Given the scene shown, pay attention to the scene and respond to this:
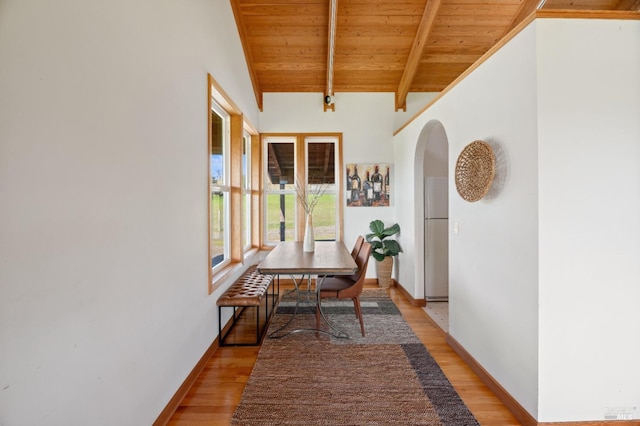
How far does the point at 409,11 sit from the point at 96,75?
364cm

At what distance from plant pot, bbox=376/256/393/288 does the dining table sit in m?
1.23

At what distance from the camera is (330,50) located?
385 cm

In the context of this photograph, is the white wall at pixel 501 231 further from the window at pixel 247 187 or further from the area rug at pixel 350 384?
the window at pixel 247 187

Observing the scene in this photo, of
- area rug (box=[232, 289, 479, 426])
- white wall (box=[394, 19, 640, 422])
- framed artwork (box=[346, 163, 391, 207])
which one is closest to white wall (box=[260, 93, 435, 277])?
framed artwork (box=[346, 163, 391, 207])

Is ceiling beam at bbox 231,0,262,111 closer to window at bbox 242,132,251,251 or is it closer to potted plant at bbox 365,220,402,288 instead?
window at bbox 242,132,251,251

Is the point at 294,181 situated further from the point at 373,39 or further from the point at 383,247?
the point at 373,39

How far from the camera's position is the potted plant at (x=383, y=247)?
449 cm

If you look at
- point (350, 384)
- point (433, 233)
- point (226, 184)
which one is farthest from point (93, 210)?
point (433, 233)

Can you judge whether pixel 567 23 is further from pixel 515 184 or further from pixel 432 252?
pixel 432 252

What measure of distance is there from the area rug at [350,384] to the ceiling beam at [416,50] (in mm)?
3428

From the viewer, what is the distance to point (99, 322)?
1.28m

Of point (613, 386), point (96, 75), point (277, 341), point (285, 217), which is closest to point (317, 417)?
point (277, 341)

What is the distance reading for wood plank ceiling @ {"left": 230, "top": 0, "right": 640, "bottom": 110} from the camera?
3.54 meters

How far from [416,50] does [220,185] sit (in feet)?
10.1
